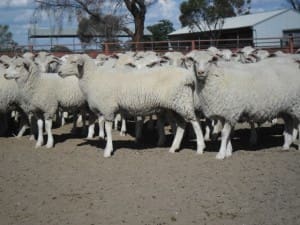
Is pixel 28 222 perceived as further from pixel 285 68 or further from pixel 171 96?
pixel 285 68

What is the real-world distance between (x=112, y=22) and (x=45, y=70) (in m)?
18.9

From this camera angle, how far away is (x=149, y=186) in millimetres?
6883

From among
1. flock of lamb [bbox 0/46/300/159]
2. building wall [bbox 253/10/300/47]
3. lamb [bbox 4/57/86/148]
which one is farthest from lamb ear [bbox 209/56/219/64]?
building wall [bbox 253/10/300/47]

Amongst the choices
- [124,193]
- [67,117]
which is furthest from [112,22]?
[124,193]

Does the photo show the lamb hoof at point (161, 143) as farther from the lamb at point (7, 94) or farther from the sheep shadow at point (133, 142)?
the lamb at point (7, 94)

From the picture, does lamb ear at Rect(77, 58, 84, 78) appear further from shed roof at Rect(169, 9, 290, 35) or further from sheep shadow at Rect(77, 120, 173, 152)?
shed roof at Rect(169, 9, 290, 35)

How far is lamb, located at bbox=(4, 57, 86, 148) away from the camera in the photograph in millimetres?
10078

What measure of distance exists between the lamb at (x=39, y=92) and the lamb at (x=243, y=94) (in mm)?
3167

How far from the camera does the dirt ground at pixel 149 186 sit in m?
5.67

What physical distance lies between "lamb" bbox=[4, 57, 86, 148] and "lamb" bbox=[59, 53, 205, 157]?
1002 millimetres

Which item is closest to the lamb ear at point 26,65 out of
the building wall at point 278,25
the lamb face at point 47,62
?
the lamb face at point 47,62

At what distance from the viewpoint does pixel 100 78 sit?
9.43 metres

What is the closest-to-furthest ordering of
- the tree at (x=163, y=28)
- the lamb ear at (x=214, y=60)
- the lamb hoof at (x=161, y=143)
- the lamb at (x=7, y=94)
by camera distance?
the lamb ear at (x=214, y=60) < the lamb hoof at (x=161, y=143) < the lamb at (x=7, y=94) < the tree at (x=163, y=28)

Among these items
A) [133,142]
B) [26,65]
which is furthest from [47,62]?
[133,142]
